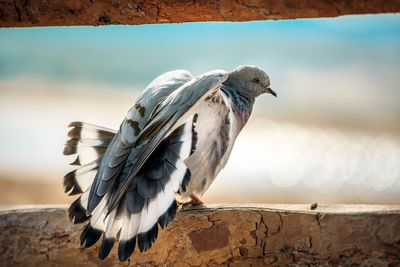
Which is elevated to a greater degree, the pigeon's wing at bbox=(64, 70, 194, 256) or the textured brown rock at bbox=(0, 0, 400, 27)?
the textured brown rock at bbox=(0, 0, 400, 27)

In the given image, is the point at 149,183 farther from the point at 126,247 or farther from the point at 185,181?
the point at 126,247

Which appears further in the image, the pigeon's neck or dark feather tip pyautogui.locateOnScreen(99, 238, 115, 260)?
the pigeon's neck

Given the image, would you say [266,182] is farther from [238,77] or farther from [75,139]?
[75,139]

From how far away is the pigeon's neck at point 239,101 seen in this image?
132 inches

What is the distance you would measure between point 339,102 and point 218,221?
14.4 feet

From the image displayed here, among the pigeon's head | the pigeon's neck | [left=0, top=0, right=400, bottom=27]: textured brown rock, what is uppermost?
[left=0, top=0, right=400, bottom=27]: textured brown rock

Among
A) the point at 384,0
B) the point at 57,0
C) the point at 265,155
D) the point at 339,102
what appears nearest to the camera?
the point at 384,0

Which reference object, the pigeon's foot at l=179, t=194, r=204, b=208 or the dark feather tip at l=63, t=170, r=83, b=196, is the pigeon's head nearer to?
the pigeon's foot at l=179, t=194, r=204, b=208

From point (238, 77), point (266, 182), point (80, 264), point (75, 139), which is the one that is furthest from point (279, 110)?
point (80, 264)

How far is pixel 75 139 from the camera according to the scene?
331 centimetres

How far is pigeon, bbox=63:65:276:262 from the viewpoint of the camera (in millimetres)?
2582

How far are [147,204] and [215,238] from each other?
1.30ft

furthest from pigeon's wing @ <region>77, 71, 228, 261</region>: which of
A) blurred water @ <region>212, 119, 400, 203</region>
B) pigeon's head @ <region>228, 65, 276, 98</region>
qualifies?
blurred water @ <region>212, 119, 400, 203</region>

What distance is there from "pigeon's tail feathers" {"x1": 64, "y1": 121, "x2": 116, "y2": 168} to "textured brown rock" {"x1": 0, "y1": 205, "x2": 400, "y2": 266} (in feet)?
1.27
